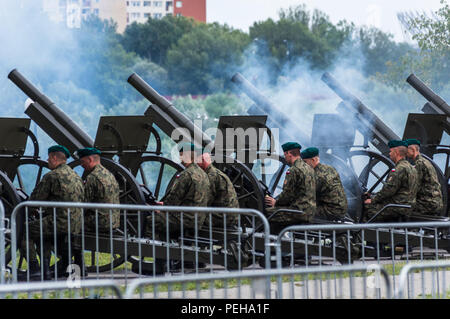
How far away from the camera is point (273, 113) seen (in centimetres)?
1448

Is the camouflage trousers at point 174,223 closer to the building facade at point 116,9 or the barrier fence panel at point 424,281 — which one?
the barrier fence panel at point 424,281

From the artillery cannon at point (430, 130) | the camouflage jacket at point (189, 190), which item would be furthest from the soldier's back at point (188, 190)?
the artillery cannon at point (430, 130)

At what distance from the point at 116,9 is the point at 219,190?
35.3 metres

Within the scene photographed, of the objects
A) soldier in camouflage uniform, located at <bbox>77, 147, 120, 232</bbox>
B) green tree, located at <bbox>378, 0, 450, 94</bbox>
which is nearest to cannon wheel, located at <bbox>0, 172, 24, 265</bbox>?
soldier in camouflage uniform, located at <bbox>77, 147, 120, 232</bbox>

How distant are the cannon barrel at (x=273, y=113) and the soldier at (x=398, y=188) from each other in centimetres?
223

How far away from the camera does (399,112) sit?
31109mm

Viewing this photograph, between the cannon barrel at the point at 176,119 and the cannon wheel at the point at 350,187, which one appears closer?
the cannon wheel at the point at 350,187

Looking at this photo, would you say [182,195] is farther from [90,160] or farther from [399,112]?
[399,112]

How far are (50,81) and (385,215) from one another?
14.1m

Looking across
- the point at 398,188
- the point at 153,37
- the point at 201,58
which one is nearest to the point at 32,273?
the point at 398,188

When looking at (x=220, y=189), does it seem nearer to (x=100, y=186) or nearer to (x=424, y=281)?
(x=100, y=186)

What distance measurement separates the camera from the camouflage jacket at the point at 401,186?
12.0m

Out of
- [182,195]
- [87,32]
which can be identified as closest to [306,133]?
[182,195]

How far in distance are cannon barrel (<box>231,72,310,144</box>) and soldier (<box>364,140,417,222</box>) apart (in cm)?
223
